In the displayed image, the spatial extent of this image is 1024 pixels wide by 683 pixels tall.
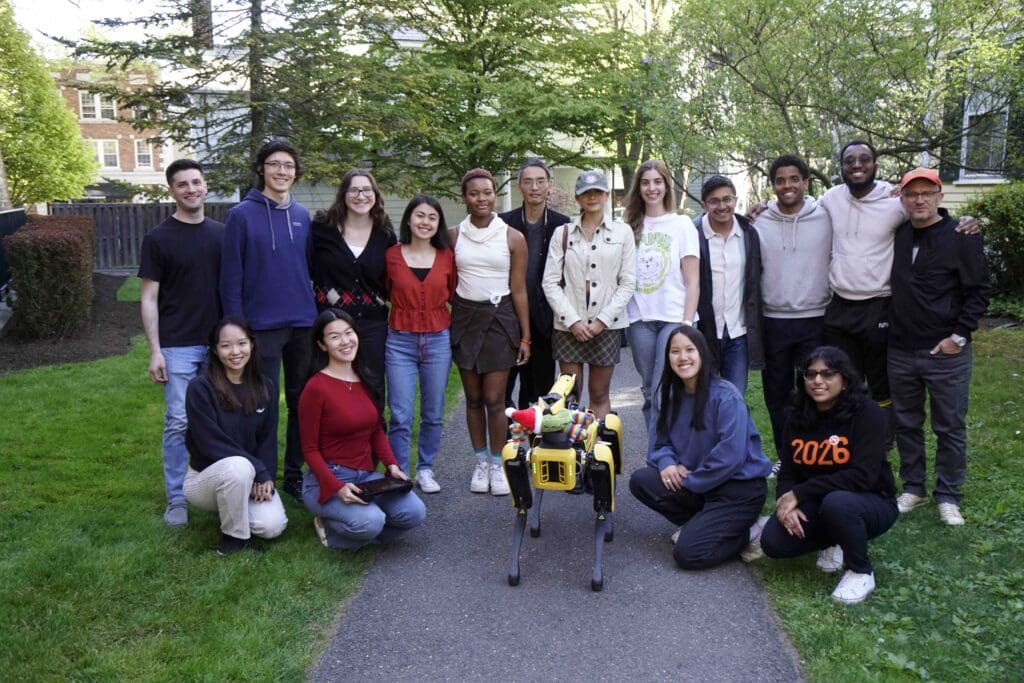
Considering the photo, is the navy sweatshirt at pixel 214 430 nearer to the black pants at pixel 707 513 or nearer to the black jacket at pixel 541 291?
the black jacket at pixel 541 291

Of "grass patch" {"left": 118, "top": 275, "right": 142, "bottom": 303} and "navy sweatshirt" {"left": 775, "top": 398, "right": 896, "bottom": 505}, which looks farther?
"grass patch" {"left": 118, "top": 275, "right": 142, "bottom": 303}

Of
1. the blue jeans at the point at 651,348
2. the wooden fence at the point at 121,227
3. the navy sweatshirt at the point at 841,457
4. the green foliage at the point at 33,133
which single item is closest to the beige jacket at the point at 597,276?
the blue jeans at the point at 651,348

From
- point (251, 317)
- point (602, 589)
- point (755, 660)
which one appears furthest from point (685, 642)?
point (251, 317)

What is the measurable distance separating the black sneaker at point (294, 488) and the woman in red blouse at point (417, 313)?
2.13 feet

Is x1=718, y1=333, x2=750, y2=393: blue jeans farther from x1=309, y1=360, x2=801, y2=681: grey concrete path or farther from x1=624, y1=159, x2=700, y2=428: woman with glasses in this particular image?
x1=309, y1=360, x2=801, y2=681: grey concrete path

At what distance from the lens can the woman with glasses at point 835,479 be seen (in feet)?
13.0

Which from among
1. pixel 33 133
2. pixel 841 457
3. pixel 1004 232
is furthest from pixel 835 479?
pixel 33 133

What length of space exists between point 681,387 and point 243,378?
233 cm

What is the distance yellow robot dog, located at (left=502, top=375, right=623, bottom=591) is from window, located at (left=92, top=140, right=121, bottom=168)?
53924mm

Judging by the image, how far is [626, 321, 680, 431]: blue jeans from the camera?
5.04 m

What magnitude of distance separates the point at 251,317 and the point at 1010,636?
3970 mm

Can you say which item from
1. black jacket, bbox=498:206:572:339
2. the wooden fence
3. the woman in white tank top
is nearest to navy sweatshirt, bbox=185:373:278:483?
the woman in white tank top

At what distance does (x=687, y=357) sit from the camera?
4383mm

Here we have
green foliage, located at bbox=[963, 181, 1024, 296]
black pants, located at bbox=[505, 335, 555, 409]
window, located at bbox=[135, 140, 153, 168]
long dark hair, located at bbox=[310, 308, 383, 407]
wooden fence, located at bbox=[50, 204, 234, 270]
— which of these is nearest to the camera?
long dark hair, located at bbox=[310, 308, 383, 407]
